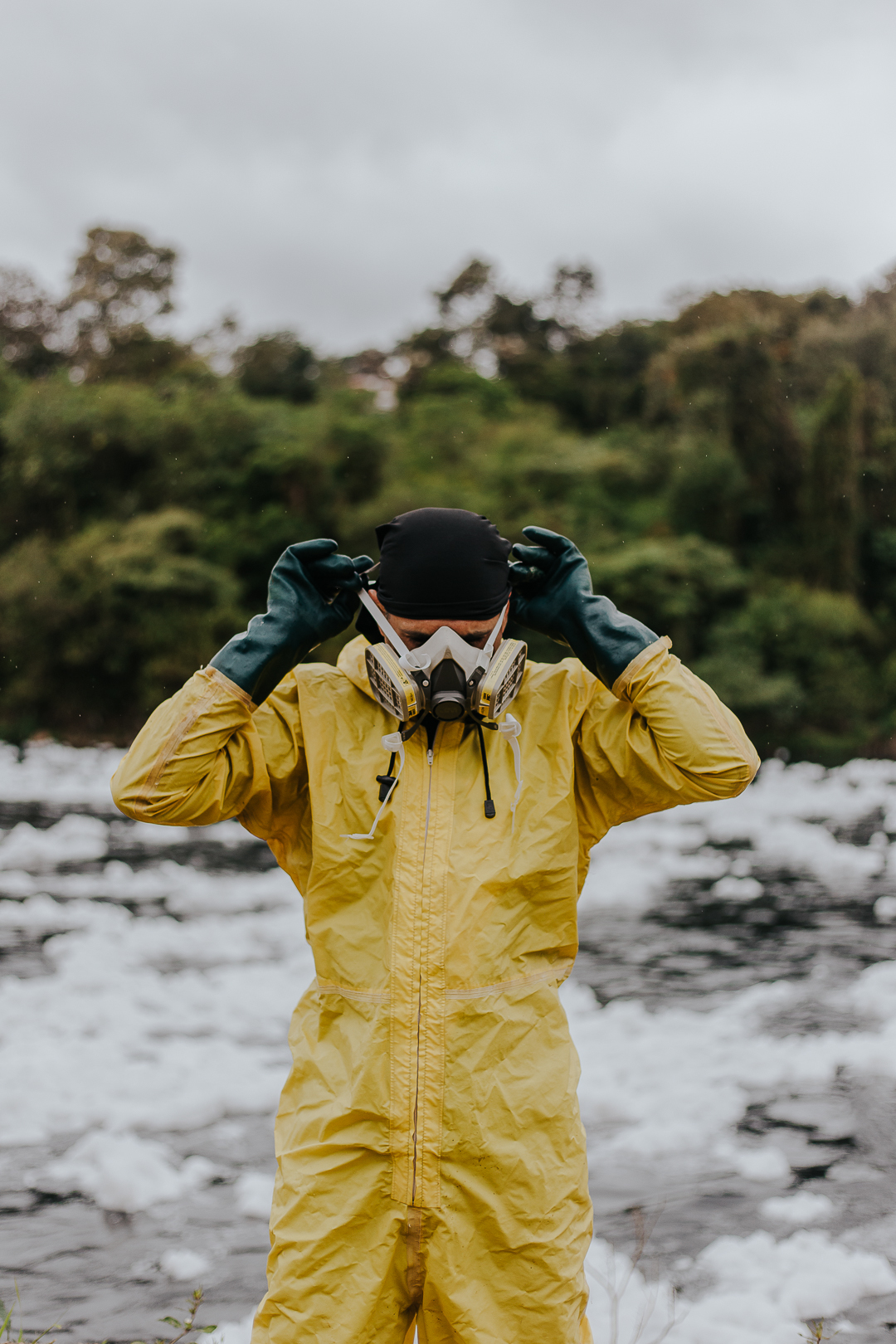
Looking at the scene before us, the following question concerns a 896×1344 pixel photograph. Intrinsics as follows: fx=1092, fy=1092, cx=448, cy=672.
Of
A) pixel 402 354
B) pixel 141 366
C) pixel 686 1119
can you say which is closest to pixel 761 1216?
pixel 686 1119

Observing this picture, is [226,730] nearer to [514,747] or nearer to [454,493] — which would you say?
[514,747]

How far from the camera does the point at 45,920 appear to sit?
8711 millimetres

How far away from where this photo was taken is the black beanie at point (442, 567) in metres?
1.92

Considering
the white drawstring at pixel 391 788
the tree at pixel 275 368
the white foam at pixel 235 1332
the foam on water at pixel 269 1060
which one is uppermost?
the tree at pixel 275 368

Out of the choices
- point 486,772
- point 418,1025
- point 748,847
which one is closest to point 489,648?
point 486,772

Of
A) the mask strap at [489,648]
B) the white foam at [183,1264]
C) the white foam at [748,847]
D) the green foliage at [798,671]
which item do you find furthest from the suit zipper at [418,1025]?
the green foliage at [798,671]

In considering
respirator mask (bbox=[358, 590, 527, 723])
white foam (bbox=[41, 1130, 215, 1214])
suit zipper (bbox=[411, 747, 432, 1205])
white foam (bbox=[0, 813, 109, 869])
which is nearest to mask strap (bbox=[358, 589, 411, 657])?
respirator mask (bbox=[358, 590, 527, 723])

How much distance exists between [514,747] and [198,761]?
0.54m

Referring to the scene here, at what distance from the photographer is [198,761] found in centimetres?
187

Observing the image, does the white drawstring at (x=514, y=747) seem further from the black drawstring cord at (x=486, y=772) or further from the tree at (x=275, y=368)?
the tree at (x=275, y=368)

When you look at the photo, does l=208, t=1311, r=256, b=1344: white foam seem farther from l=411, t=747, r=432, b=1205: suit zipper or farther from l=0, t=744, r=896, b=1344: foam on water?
l=411, t=747, r=432, b=1205: suit zipper

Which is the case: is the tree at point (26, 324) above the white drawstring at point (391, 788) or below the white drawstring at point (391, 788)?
above

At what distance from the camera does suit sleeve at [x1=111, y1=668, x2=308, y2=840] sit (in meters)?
1.86

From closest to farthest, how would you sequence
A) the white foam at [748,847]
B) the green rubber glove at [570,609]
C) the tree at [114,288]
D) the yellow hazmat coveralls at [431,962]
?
the yellow hazmat coveralls at [431,962]
the green rubber glove at [570,609]
the white foam at [748,847]
the tree at [114,288]
